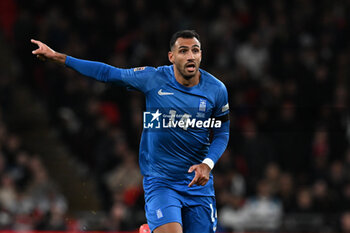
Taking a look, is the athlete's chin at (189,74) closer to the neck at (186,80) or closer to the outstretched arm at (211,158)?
the neck at (186,80)

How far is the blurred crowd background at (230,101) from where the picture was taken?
11.4m

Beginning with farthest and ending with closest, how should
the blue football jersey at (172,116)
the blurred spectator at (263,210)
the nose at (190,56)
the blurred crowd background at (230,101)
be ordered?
the blurred crowd background at (230,101), the blurred spectator at (263,210), the blue football jersey at (172,116), the nose at (190,56)

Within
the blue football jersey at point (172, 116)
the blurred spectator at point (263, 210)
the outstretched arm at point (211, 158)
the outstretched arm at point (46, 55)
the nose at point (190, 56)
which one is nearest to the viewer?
the outstretched arm at point (211, 158)

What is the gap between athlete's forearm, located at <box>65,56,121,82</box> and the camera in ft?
19.6

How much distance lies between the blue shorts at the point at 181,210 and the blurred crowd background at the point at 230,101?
4862mm

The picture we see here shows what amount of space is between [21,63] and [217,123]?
29.9 feet

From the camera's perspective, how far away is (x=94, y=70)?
19.7 ft

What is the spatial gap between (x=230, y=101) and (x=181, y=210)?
720 centimetres

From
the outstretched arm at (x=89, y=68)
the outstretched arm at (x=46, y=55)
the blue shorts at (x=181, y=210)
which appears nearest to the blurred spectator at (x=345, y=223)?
the blue shorts at (x=181, y=210)

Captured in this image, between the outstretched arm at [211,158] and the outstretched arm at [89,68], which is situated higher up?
the outstretched arm at [89,68]

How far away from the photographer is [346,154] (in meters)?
11.7

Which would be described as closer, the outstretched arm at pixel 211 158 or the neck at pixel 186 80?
the outstretched arm at pixel 211 158

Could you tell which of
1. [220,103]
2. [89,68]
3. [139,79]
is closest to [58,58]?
[89,68]

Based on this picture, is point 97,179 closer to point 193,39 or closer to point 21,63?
point 21,63
